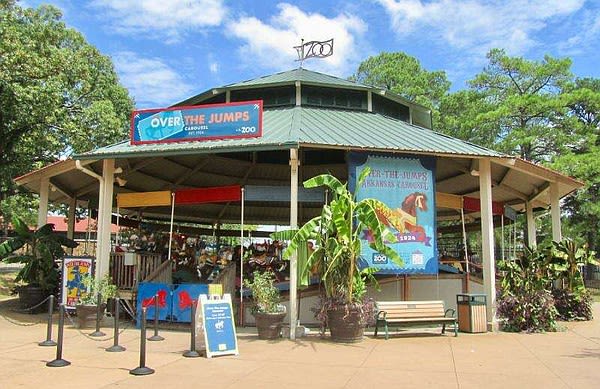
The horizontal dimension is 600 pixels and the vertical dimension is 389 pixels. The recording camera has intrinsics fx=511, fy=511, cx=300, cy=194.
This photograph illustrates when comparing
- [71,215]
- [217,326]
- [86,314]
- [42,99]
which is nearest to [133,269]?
[86,314]

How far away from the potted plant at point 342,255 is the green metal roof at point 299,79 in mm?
6233

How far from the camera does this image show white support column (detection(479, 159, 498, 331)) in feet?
41.7

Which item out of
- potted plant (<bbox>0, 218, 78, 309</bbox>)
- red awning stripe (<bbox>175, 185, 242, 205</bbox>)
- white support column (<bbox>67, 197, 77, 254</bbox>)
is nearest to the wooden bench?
red awning stripe (<bbox>175, 185, 242, 205</bbox>)

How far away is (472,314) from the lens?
12.2 meters

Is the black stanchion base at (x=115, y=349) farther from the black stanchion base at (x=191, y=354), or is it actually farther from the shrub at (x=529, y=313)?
the shrub at (x=529, y=313)

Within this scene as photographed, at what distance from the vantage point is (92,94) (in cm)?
2866

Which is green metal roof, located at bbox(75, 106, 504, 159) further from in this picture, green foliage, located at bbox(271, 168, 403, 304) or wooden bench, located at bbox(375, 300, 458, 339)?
wooden bench, located at bbox(375, 300, 458, 339)

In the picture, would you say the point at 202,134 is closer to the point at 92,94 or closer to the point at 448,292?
the point at 448,292

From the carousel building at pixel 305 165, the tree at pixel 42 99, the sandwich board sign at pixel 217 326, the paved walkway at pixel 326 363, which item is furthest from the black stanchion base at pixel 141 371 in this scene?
the tree at pixel 42 99

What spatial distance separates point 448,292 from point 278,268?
20.0 ft

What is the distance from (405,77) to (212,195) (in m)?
28.2

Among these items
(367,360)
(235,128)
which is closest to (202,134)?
(235,128)

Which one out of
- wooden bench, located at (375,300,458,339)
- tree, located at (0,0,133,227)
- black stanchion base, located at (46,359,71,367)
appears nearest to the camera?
black stanchion base, located at (46,359,71,367)

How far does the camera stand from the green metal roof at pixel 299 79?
16766 millimetres
